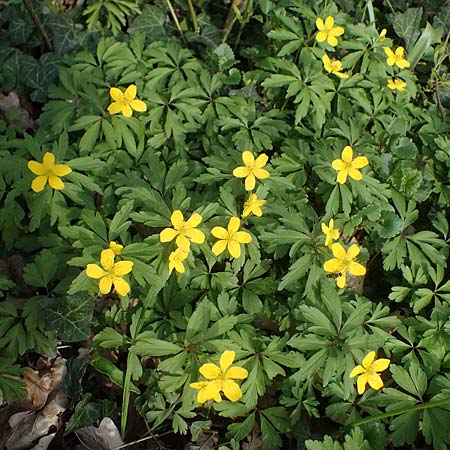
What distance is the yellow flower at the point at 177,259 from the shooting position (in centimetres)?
234

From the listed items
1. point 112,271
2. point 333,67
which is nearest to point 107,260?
point 112,271

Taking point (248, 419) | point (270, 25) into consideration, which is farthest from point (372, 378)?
point (270, 25)

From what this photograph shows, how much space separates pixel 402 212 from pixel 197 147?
1162 mm

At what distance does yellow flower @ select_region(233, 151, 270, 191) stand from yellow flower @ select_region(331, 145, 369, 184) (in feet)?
1.16

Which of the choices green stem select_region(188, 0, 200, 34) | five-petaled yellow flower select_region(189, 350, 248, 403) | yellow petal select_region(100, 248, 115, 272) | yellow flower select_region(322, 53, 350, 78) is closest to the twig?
green stem select_region(188, 0, 200, 34)

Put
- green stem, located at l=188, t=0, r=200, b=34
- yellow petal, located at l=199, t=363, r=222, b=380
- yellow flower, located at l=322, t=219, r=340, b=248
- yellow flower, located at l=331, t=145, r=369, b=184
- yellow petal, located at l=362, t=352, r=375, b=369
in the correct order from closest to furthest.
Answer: yellow petal, located at l=199, t=363, r=222, b=380
yellow petal, located at l=362, t=352, r=375, b=369
yellow flower, located at l=322, t=219, r=340, b=248
yellow flower, located at l=331, t=145, r=369, b=184
green stem, located at l=188, t=0, r=200, b=34

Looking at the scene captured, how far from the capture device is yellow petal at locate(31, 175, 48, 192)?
2486 millimetres

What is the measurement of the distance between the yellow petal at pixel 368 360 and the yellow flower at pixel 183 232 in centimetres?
85

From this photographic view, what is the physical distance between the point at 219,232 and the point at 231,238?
2.5 inches

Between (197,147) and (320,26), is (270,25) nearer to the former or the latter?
(320,26)

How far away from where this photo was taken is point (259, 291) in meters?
2.59

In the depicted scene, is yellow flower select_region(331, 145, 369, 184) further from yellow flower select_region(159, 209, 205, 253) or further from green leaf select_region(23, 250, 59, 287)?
green leaf select_region(23, 250, 59, 287)

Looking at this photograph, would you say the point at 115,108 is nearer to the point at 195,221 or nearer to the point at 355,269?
the point at 195,221

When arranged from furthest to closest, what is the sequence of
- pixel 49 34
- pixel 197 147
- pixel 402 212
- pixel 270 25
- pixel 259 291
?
pixel 49 34
pixel 270 25
pixel 197 147
pixel 402 212
pixel 259 291
